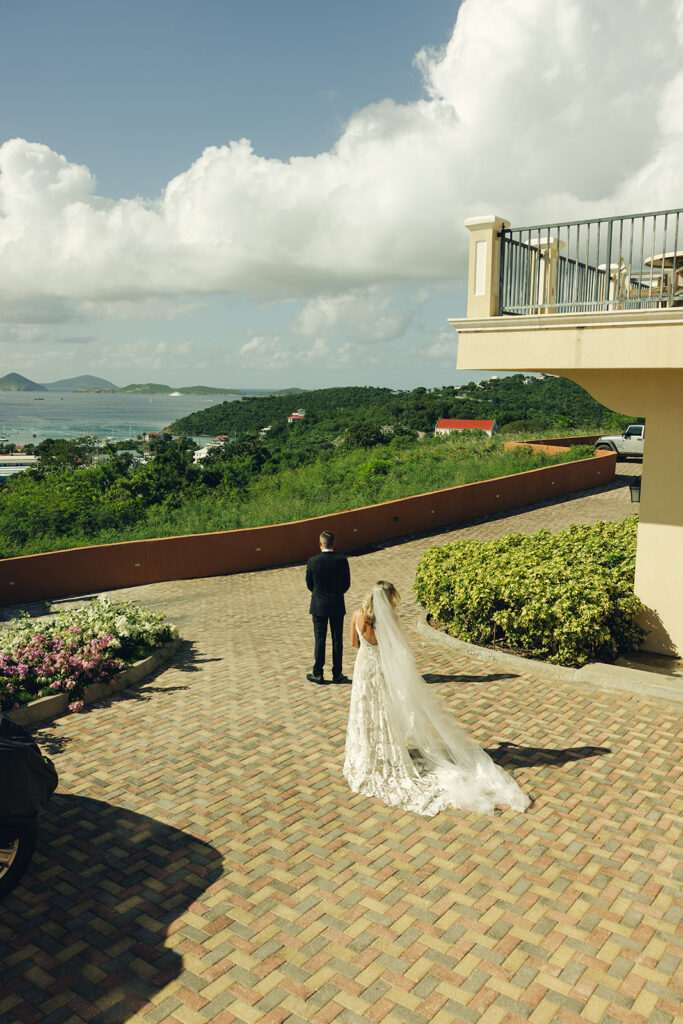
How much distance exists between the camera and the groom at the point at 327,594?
8.12 metres

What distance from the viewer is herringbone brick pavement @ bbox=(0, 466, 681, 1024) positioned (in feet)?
12.5

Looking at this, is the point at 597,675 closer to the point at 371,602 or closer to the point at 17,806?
the point at 371,602

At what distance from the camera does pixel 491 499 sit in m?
20.8

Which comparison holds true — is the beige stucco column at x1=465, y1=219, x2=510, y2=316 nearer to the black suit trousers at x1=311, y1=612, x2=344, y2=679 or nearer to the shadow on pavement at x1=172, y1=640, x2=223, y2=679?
the black suit trousers at x1=311, y1=612, x2=344, y2=679

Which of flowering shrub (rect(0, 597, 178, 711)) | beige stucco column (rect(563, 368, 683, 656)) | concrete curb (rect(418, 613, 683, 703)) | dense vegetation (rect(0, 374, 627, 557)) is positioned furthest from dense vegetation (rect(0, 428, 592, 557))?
beige stucco column (rect(563, 368, 683, 656))

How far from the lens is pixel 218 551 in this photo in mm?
16469

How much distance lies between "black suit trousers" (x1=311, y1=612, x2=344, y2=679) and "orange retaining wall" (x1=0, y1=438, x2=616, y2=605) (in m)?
8.35

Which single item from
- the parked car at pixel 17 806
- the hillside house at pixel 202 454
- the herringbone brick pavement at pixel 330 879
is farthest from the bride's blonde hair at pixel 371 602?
the hillside house at pixel 202 454

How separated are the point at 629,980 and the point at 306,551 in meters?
13.9

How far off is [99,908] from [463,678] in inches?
199

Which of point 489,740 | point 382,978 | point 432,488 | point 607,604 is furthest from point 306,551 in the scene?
point 382,978

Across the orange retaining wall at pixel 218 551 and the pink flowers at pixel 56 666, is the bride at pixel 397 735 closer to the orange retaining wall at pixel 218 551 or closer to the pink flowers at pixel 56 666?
the pink flowers at pixel 56 666

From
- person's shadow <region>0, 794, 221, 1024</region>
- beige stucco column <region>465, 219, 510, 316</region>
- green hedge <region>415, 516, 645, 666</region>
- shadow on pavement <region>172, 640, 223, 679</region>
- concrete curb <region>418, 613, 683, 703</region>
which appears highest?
beige stucco column <region>465, 219, 510, 316</region>

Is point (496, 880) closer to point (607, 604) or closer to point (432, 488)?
point (607, 604)
